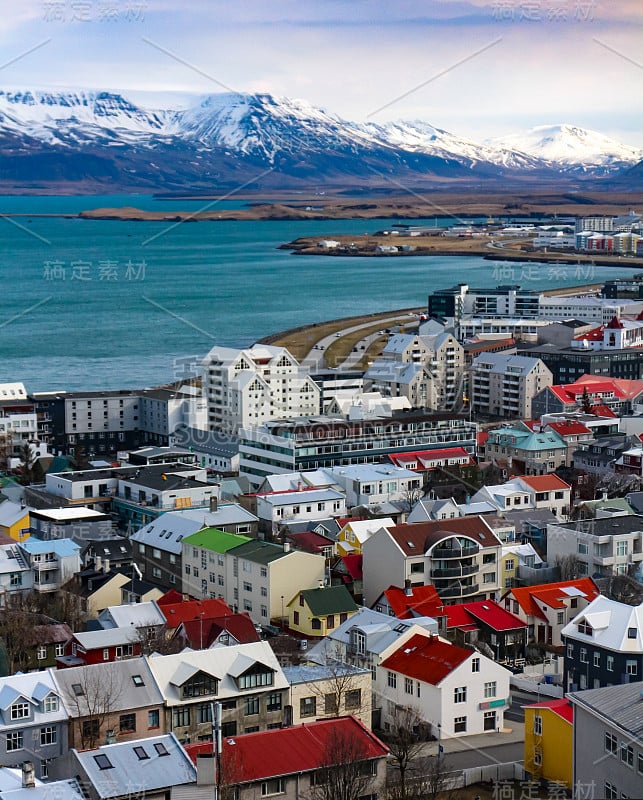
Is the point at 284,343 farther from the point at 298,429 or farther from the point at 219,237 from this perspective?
the point at 219,237

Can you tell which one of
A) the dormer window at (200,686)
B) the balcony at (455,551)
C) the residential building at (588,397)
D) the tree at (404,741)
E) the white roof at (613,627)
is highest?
the residential building at (588,397)

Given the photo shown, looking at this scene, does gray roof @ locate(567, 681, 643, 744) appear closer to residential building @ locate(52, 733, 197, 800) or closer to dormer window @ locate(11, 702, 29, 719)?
residential building @ locate(52, 733, 197, 800)

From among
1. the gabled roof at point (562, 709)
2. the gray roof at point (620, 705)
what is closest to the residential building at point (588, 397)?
the gabled roof at point (562, 709)

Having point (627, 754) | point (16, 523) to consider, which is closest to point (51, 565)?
point (16, 523)

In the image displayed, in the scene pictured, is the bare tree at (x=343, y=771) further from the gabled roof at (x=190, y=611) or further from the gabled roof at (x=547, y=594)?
the gabled roof at (x=547, y=594)

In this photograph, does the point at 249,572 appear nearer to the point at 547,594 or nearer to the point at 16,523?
the point at 547,594
